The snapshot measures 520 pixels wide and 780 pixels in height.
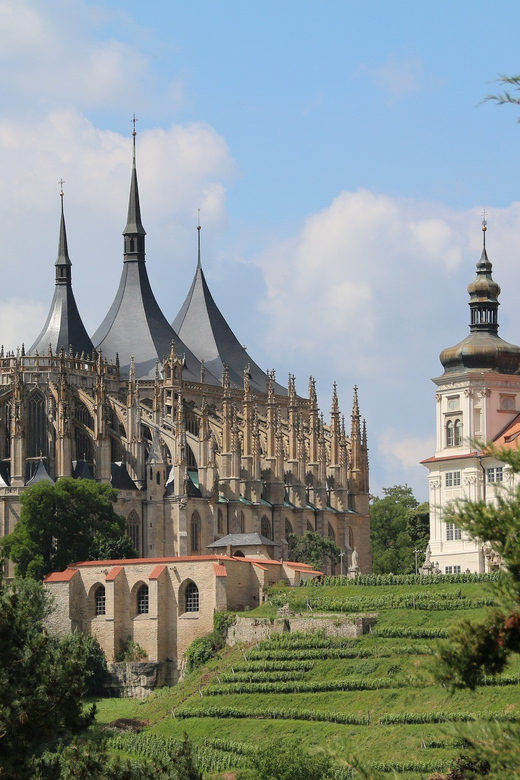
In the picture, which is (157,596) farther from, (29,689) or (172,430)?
(29,689)

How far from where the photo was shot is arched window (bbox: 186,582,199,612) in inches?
3189

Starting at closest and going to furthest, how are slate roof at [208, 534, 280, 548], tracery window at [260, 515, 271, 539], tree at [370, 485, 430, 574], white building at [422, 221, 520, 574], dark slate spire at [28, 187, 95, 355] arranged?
white building at [422, 221, 520, 574] < slate roof at [208, 534, 280, 548] < tracery window at [260, 515, 271, 539] < dark slate spire at [28, 187, 95, 355] < tree at [370, 485, 430, 574]

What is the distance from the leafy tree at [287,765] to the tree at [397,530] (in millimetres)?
51777

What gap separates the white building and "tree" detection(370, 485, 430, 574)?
84.4 ft

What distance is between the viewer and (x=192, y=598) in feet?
267

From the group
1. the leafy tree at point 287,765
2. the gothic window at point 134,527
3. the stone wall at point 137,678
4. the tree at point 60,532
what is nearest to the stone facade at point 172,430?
the gothic window at point 134,527

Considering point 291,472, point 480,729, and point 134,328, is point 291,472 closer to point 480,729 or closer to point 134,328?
point 134,328

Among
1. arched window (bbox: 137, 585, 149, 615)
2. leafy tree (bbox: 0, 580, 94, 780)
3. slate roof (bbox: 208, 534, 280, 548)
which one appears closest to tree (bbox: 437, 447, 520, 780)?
leafy tree (bbox: 0, 580, 94, 780)

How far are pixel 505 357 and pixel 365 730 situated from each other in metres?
27.6

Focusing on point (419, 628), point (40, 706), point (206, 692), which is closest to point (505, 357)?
point (419, 628)

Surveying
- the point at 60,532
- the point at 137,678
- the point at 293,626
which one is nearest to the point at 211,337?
the point at 60,532

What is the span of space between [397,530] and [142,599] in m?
47.6

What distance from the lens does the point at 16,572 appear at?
88625mm

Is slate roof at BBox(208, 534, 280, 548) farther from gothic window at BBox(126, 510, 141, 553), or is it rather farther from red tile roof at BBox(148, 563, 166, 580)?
red tile roof at BBox(148, 563, 166, 580)
